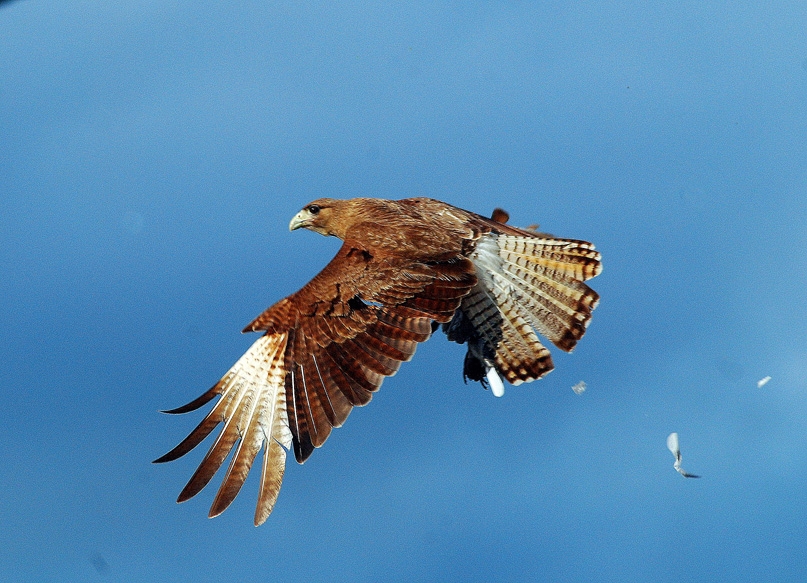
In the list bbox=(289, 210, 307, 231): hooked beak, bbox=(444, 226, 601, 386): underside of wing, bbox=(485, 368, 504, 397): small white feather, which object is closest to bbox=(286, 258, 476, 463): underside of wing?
bbox=(444, 226, 601, 386): underside of wing

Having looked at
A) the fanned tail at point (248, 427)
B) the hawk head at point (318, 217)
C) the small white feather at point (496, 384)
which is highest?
the hawk head at point (318, 217)

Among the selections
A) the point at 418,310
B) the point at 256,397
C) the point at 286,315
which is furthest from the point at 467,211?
the point at 256,397

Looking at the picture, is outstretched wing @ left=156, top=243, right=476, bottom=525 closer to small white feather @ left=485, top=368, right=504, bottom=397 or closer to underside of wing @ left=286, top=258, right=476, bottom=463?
underside of wing @ left=286, top=258, right=476, bottom=463

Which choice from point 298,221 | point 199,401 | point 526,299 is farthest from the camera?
point 298,221

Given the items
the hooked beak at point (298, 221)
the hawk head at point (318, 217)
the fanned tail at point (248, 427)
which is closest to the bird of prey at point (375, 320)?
the fanned tail at point (248, 427)

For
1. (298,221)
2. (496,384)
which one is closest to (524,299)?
(496,384)

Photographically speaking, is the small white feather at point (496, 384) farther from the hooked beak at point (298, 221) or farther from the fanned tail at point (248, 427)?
the hooked beak at point (298, 221)

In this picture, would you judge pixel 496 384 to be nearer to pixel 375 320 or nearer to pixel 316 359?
pixel 375 320
